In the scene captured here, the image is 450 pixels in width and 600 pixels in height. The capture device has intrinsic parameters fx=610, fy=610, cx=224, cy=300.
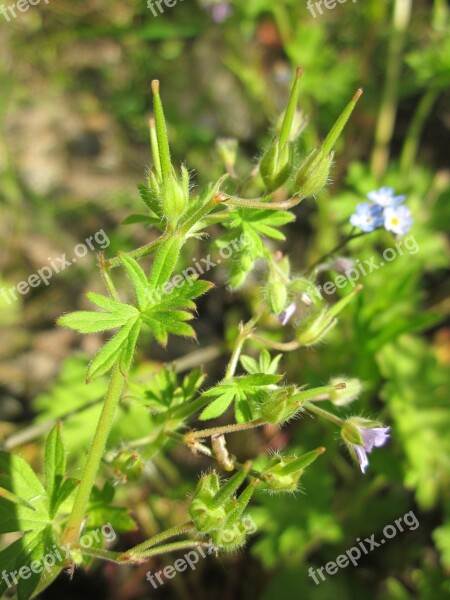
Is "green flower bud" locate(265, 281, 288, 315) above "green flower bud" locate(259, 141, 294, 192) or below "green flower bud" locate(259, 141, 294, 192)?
below

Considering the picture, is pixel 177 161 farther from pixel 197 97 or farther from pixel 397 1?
pixel 397 1

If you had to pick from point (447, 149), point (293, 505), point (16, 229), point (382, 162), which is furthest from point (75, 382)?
point (447, 149)

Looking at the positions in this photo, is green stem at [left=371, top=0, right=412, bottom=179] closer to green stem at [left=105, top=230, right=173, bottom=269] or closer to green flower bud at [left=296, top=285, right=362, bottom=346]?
green flower bud at [left=296, top=285, right=362, bottom=346]

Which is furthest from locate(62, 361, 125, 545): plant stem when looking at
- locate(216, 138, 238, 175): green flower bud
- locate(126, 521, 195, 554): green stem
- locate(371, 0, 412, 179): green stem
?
locate(371, 0, 412, 179): green stem

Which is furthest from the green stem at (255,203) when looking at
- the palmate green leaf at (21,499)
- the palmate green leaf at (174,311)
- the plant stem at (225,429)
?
the palmate green leaf at (21,499)

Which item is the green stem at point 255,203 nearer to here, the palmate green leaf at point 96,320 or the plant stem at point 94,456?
the palmate green leaf at point 96,320

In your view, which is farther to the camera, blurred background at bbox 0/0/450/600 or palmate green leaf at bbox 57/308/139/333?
blurred background at bbox 0/0/450/600
